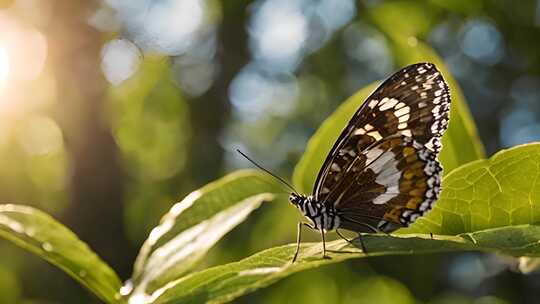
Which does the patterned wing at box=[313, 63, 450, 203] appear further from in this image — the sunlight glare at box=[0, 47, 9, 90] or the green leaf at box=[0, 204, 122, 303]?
the sunlight glare at box=[0, 47, 9, 90]

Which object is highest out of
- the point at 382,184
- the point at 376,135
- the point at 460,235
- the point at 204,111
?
the point at 204,111

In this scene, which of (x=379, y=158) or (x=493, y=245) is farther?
(x=379, y=158)

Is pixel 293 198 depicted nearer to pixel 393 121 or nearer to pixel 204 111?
pixel 393 121

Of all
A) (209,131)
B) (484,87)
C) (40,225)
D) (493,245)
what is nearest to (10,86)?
(209,131)

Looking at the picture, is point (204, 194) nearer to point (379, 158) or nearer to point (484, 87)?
point (379, 158)

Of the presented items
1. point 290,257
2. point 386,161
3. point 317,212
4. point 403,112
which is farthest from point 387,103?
point 290,257

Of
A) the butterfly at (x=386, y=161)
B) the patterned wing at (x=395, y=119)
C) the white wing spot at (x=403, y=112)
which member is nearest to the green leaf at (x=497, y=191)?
the butterfly at (x=386, y=161)
